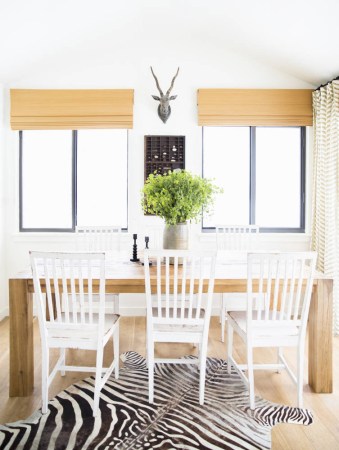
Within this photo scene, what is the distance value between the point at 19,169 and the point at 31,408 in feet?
9.10

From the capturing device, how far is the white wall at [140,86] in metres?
4.05

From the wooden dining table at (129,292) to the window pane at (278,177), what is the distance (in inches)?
75.6

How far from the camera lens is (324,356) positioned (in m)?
2.39

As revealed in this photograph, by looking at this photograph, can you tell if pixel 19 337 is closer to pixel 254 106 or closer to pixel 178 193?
pixel 178 193

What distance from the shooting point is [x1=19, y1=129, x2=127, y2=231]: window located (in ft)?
13.8

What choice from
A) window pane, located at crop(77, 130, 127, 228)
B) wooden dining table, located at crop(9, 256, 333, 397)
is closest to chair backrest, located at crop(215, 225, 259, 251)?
window pane, located at crop(77, 130, 127, 228)

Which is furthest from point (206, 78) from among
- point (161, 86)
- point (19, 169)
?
point (19, 169)

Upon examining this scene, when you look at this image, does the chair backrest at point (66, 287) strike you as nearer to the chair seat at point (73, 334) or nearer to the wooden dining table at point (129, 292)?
the chair seat at point (73, 334)

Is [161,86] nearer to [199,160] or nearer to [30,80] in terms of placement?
[199,160]

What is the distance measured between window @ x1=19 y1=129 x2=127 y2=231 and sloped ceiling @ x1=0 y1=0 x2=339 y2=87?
0.74m

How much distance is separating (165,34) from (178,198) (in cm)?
229

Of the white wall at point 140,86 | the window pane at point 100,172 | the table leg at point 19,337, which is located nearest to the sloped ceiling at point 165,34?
the white wall at point 140,86

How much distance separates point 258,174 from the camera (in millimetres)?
4250

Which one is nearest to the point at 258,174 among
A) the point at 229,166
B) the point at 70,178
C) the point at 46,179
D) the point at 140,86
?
the point at 229,166
